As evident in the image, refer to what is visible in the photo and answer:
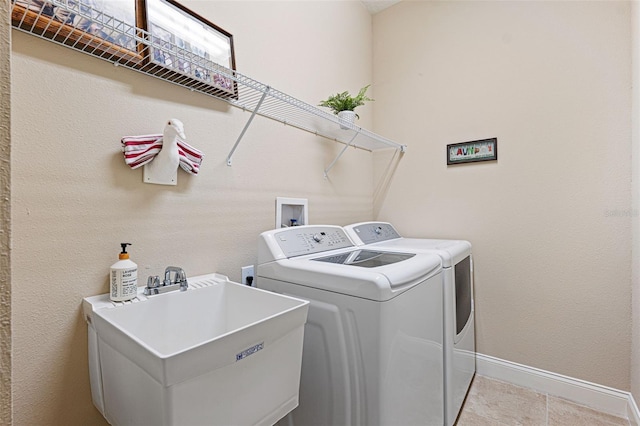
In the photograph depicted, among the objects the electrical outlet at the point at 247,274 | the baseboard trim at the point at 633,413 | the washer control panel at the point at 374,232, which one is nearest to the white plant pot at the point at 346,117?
the washer control panel at the point at 374,232

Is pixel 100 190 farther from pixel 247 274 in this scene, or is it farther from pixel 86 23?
pixel 247 274

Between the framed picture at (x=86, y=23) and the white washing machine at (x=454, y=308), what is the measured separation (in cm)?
136

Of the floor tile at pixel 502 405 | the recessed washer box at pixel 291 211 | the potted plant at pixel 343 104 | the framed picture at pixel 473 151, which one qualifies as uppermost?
the potted plant at pixel 343 104

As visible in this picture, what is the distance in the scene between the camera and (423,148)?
7.56 feet

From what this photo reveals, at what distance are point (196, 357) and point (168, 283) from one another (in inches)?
21.3

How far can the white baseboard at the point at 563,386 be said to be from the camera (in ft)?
5.26

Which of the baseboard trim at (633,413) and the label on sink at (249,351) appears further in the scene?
the baseboard trim at (633,413)

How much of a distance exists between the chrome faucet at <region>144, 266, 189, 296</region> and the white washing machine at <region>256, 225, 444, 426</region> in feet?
1.16

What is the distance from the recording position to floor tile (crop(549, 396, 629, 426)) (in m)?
1.55

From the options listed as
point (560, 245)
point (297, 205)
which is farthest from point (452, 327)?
point (297, 205)

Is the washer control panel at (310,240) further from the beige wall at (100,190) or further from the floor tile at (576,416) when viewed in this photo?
the floor tile at (576,416)

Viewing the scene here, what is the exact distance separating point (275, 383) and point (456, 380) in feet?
3.77

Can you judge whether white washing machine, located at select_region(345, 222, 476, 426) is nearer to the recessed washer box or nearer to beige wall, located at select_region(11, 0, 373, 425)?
the recessed washer box

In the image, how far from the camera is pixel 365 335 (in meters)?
1.01
